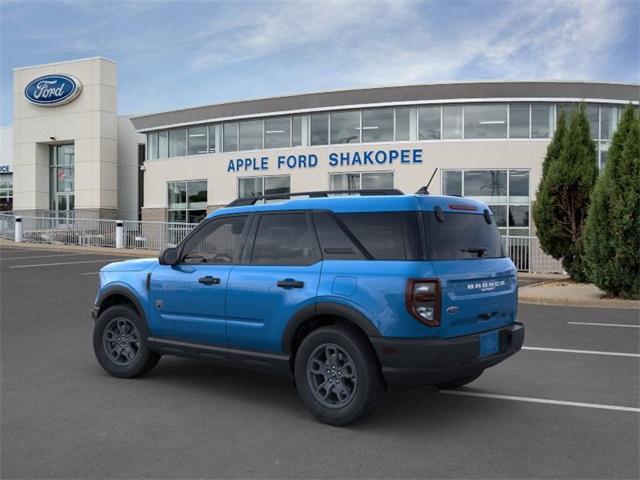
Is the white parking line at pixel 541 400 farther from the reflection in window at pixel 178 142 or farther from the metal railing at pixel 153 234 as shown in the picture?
the reflection in window at pixel 178 142

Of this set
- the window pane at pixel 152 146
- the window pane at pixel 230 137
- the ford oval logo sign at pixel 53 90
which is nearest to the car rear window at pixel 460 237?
the window pane at pixel 230 137

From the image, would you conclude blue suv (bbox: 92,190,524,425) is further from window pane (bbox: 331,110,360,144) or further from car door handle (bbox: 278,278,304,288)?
window pane (bbox: 331,110,360,144)

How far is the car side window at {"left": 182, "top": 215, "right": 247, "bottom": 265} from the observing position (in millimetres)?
5738

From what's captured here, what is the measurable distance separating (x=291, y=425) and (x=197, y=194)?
25.8 m

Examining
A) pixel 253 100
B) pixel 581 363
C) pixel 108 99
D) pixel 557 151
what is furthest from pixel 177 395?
pixel 108 99

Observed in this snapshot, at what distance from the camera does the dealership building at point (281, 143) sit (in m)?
23.8

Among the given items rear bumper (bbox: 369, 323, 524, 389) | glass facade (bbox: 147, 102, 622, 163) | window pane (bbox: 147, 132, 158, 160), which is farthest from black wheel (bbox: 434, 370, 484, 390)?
window pane (bbox: 147, 132, 158, 160)

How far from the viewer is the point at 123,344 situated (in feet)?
21.1

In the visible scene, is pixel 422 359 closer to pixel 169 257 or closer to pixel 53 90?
pixel 169 257

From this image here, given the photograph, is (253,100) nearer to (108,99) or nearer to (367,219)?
(108,99)

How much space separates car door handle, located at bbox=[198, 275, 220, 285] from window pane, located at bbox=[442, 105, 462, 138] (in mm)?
20076

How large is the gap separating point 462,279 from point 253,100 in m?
24.0

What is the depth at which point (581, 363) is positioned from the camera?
23.6 feet

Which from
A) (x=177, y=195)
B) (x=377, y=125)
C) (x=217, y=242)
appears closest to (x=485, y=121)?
(x=377, y=125)
